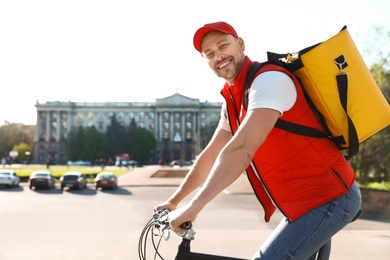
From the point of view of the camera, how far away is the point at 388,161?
1850cm

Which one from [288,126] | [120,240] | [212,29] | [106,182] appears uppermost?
[212,29]

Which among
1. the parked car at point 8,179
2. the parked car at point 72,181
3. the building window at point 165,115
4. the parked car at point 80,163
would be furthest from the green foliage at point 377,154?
the building window at point 165,115

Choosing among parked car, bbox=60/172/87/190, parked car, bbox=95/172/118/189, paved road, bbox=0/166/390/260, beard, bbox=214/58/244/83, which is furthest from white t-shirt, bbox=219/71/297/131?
parked car, bbox=60/172/87/190

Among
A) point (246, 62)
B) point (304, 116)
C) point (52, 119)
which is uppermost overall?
point (52, 119)

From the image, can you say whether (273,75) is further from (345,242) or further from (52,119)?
(52,119)

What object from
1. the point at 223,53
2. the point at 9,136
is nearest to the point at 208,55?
the point at 223,53

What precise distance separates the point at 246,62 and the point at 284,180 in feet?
2.04

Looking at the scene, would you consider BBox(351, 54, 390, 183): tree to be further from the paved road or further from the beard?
the beard

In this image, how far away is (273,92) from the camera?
6.80 feet

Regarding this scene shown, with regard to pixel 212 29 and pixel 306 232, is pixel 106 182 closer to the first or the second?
pixel 212 29

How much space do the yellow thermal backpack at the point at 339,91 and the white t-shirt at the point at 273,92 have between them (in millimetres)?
96

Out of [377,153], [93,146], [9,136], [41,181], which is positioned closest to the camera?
[377,153]

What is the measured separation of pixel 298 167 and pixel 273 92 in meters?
0.35

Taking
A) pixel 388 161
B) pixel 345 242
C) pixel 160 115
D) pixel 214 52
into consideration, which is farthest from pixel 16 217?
pixel 160 115
